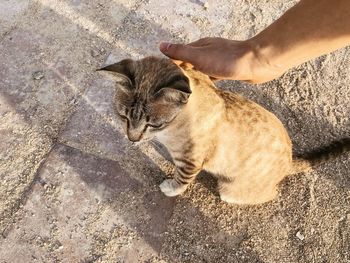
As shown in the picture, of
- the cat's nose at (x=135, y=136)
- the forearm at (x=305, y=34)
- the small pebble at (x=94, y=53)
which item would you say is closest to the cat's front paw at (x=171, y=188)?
the cat's nose at (x=135, y=136)

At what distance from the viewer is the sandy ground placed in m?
3.12

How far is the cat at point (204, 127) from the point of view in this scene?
244 cm

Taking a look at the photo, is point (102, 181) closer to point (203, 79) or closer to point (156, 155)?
point (156, 155)

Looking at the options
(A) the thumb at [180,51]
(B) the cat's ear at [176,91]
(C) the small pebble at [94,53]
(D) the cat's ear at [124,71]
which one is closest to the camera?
(B) the cat's ear at [176,91]

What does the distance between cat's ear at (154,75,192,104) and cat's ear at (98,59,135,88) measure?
174 mm

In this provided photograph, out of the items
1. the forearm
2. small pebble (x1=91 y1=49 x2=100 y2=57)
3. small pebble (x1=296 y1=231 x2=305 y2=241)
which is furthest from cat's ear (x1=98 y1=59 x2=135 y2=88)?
small pebble (x1=296 y1=231 x2=305 y2=241)

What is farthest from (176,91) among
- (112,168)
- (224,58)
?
(112,168)

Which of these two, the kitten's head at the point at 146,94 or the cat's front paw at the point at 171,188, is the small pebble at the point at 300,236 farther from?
the kitten's head at the point at 146,94

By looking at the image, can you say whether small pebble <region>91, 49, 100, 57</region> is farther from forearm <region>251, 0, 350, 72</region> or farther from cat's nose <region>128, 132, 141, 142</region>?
forearm <region>251, 0, 350, 72</region>

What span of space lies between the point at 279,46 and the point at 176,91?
85 centimetres

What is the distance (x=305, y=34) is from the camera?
2625 mm

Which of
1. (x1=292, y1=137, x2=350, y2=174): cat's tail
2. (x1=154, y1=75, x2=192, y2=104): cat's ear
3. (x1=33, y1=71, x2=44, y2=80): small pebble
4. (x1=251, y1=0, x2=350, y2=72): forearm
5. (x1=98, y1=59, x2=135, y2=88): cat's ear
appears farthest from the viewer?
(x1=33, y1=71, x2=44, y2=80): small pebble

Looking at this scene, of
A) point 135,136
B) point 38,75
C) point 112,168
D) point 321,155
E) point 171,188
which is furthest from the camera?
point 38,75

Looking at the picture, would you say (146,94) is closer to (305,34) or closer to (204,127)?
(204,127)
